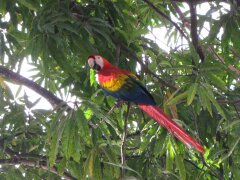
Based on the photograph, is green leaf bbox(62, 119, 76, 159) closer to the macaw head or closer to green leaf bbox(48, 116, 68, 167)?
green leaf bbox(48, 116, 68, 167)

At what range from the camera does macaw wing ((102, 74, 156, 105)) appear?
5.47ft

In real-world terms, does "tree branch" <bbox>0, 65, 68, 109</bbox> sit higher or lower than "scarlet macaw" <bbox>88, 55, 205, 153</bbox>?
higher

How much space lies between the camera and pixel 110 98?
6.77 feet

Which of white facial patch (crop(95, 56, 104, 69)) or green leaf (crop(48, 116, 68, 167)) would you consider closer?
green leaf (crop(48, 116, 68, 167))

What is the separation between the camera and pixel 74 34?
1873 mm

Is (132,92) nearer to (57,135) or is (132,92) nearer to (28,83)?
(57,135)

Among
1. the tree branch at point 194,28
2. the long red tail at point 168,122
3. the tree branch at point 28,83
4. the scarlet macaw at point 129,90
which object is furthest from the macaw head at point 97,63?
the tree branch at point 28,83

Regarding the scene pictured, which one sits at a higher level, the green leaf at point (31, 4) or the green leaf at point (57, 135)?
the green leaf at point (31, 4)

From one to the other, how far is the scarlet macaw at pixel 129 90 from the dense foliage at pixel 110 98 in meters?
0.06

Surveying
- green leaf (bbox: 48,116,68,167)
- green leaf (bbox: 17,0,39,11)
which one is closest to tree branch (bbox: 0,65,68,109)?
green leaf (bbox: 17,0,39,11)

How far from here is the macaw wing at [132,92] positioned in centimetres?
167

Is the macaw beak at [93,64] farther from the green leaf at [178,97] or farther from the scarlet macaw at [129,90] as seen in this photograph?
the green leaf at [178,97]

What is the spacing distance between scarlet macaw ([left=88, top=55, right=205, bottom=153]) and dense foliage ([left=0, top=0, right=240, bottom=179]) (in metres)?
0.06

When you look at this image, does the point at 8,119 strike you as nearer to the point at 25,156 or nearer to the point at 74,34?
the point at 25,156
